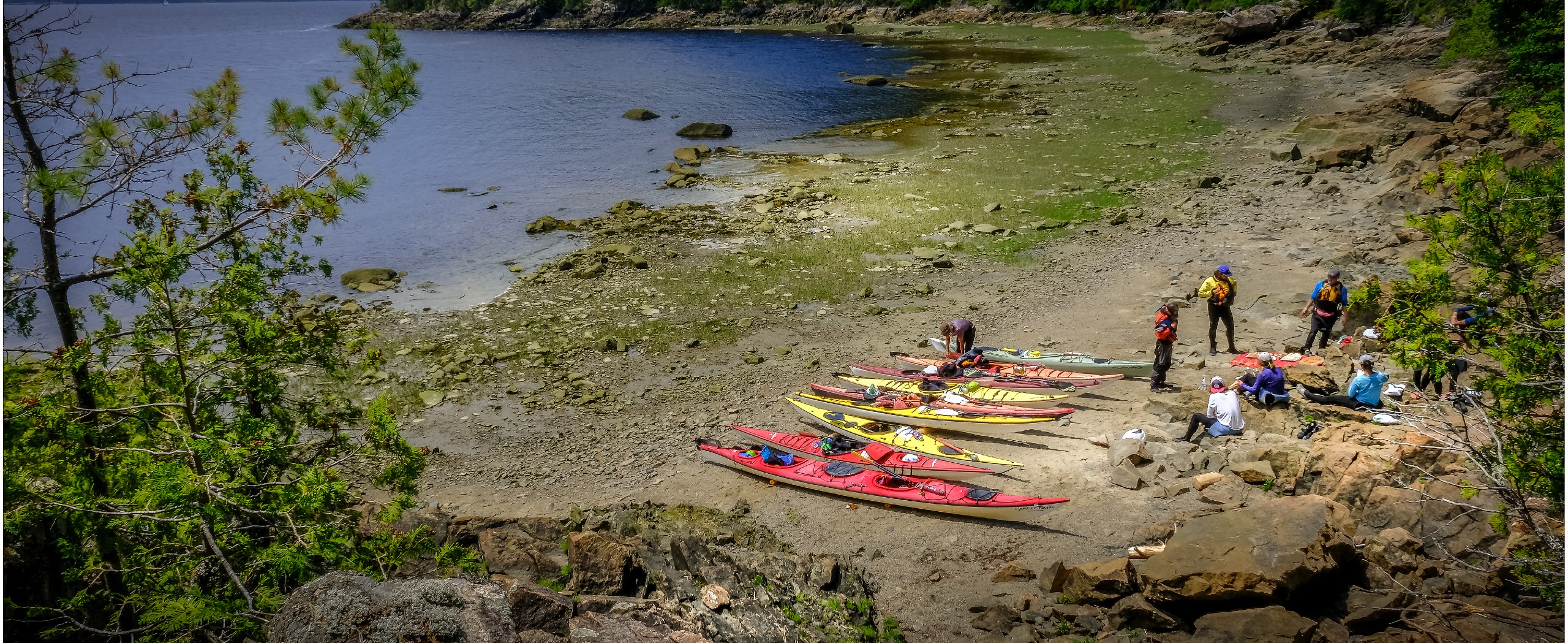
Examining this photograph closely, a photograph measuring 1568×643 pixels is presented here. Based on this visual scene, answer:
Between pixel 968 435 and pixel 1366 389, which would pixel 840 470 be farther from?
pixel 1366 389

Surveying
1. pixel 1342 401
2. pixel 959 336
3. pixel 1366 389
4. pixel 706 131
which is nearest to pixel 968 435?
pixel 959 336

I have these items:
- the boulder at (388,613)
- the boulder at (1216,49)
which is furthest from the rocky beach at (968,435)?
the boulder at (1216,49)

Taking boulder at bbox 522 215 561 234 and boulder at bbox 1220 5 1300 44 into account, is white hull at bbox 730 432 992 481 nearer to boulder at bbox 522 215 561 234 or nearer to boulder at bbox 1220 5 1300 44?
boulder at bbox 522 215 561 234

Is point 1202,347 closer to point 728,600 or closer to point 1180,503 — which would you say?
point 1180,503

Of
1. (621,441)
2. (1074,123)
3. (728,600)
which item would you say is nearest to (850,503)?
(728,600)

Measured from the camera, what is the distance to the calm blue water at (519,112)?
1227 inches

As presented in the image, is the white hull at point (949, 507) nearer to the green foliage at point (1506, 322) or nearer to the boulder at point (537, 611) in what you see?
the green foliage at point (1506, 322)

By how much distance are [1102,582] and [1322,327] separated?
10.1 m

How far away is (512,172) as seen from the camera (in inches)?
1649

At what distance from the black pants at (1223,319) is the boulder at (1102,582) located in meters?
A: 8.85

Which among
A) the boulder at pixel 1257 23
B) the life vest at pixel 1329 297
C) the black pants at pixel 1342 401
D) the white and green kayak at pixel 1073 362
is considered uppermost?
the boulder at pixel 1257 23

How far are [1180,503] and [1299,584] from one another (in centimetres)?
339

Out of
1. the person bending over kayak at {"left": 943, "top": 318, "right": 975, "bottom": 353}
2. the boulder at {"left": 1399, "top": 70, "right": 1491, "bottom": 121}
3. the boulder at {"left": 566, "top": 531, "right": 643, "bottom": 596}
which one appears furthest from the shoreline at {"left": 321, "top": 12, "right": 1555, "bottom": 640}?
the boulder at {"left": 566, "top": 531, "right": 643, "bottom": 596}

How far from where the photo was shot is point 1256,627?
809 cm
